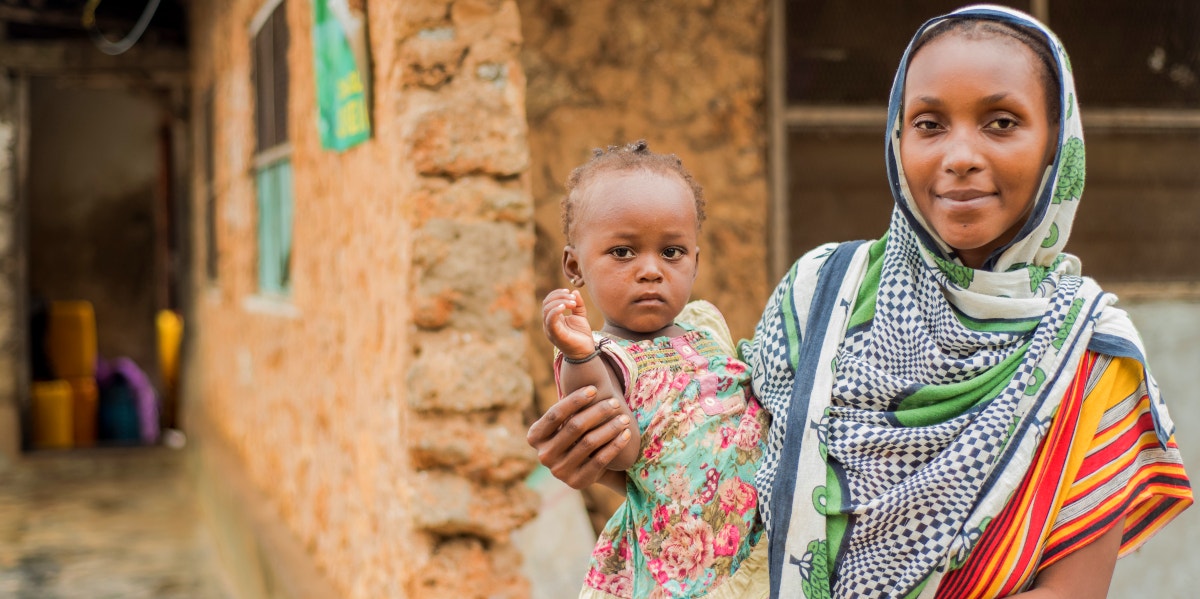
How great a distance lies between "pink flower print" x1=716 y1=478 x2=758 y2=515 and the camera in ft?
5.09

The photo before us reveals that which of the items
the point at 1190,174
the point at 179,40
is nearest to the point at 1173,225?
the point at 1190,174

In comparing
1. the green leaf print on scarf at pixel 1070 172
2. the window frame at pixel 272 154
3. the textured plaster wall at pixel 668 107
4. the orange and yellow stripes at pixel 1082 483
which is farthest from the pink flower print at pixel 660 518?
the window frame at pixel 272 154

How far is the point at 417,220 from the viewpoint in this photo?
2.76 m

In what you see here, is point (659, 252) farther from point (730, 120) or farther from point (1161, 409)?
point (730, 120)

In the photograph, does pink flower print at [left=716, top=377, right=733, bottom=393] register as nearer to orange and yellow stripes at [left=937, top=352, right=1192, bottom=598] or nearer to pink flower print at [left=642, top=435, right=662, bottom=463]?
pink flower print at [left=642, top=435, right=662, bottom=463]

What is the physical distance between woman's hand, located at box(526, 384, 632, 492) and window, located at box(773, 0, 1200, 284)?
221cm

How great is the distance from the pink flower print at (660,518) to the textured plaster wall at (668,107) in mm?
1744

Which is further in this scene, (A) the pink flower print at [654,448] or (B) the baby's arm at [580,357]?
(A) the pink flower print at [654,448]

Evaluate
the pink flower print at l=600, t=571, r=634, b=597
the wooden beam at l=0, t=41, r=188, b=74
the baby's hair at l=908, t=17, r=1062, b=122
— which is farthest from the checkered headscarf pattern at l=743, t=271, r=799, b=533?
the wooden beam at l=0, t=41, r=188, b=74

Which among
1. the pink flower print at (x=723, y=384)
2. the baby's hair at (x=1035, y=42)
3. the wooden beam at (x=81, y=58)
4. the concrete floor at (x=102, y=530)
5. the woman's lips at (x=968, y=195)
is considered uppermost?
the wooden beam at (x=81, y=58)

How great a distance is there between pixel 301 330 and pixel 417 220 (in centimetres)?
175

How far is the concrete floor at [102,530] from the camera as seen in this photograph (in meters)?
6.28

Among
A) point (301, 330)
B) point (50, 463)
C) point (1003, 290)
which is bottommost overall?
point (50, 463)

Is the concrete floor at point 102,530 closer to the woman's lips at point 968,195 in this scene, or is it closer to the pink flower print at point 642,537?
the pink flower print at point 642,537
